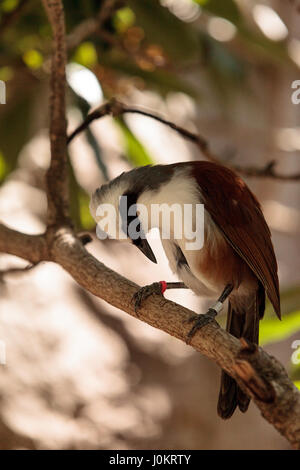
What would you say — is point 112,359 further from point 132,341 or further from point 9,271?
point 9,271

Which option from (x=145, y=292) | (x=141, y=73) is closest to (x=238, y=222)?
(x=145, y=292)

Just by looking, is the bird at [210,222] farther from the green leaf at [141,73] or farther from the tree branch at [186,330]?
the green leaf at [141,73]

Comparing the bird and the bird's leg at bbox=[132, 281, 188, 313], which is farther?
the bird

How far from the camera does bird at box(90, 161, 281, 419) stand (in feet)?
5.76

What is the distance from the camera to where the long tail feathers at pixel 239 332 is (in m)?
1.82

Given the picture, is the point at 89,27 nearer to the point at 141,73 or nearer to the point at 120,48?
the point at 120,48

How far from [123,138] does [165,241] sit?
1.04 meters

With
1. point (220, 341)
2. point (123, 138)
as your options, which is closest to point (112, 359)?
point (123, 138)

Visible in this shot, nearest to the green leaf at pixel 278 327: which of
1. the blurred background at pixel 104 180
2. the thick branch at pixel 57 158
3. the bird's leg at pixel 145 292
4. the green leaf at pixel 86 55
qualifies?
the blurred background at pixel 104 180

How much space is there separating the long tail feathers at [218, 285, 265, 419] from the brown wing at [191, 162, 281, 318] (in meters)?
0.16

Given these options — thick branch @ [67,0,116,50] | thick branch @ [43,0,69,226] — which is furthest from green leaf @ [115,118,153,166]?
thick branch @ [43,0,69,226]

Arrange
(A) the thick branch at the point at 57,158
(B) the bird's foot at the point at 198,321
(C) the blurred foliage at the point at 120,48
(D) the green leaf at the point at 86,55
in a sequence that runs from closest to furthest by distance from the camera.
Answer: (B) the bird's foot at the point at 198,321, (A) the thick branch at the point at 57,158, (C) the blurred foliage at the point at 120,48, (D) the green leaf at the point at 86,55

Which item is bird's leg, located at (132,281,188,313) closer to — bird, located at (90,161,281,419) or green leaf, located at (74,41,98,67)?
bird, located at (90,161,281,419)

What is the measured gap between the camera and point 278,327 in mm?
2045
